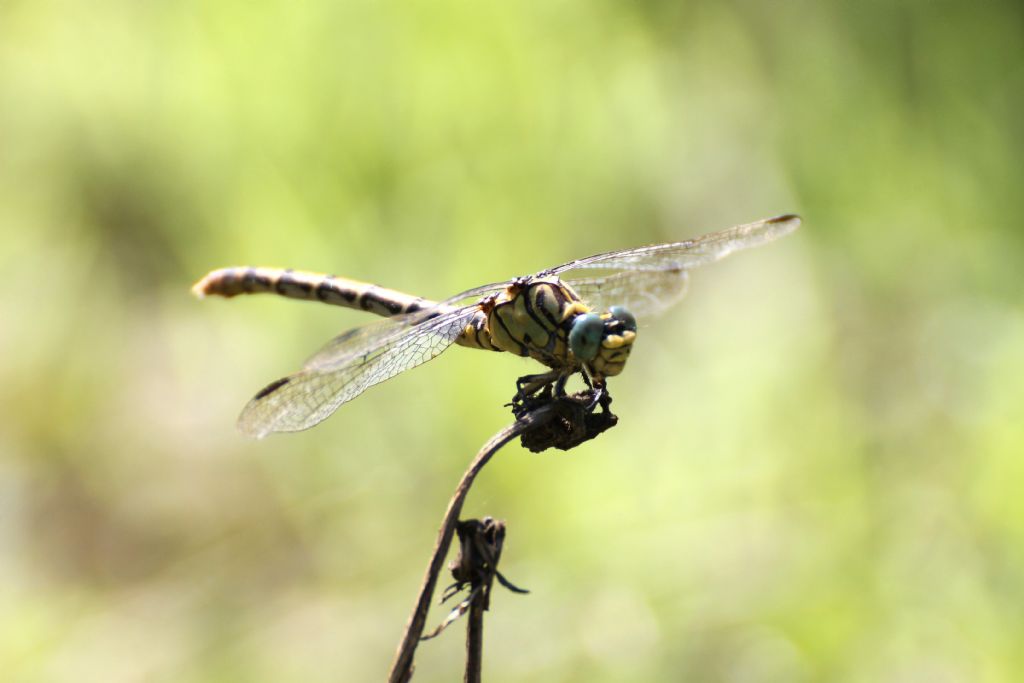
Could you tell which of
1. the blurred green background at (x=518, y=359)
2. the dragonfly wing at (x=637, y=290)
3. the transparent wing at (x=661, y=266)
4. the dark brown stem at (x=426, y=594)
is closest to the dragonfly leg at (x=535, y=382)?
the transparent wing at (x=661, y=266)

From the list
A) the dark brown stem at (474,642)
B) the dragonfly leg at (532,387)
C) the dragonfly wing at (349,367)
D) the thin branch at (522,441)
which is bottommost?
the dark brown stem at (474,642)

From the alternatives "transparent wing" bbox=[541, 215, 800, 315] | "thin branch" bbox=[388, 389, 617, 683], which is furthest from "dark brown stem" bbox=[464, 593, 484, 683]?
"transparent wing" bbox=[541, 215, 800, 315]

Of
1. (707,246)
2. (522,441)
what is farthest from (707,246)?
(522,441)

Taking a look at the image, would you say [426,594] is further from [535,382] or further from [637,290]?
[637,290]

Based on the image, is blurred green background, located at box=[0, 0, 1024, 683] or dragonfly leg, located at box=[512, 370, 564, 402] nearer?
dragonfly leg, located at box=[512, 370, 564, 402]

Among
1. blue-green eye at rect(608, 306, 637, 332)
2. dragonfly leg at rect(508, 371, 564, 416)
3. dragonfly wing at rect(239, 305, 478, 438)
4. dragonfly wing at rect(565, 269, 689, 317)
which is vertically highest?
dragonfly wing at rect(565, 269, 689, 317)

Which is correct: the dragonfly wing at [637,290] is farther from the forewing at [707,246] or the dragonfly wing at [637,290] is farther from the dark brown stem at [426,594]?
the dark brown stem at [426,594]

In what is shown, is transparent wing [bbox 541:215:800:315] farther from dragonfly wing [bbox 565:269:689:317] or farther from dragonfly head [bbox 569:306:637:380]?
dragonfly head [bbox 569:306:637:380]
